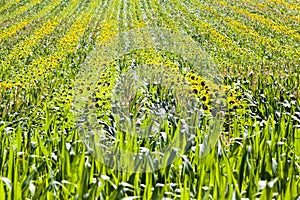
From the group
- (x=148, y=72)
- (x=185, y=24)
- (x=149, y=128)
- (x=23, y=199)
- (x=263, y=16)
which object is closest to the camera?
(x=23, y=199)

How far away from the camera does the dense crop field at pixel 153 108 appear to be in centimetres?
322

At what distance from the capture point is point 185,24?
17.9m

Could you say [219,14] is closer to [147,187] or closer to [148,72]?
[148,72]

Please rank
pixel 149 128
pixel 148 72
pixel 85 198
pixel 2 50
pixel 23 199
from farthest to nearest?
pixel 2 50
pixel 148 72
pixel 149 128
pixel 23 199
pixel 85 198

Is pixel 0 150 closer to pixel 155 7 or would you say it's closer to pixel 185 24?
pixel 185 24

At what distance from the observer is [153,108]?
574 cm

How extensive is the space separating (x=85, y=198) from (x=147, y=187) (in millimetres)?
492

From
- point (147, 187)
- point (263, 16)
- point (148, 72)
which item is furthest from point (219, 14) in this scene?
point (147, 187)

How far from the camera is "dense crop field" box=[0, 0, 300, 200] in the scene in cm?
322

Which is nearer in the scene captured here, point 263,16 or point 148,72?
point 148,72

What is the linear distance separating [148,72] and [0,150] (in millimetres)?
4414

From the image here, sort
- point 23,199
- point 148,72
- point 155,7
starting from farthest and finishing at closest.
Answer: point 155,7, point 148,72, point 23,199

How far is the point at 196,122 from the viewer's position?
15.6ft

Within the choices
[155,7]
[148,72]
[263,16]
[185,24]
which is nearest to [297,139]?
[148,72]
